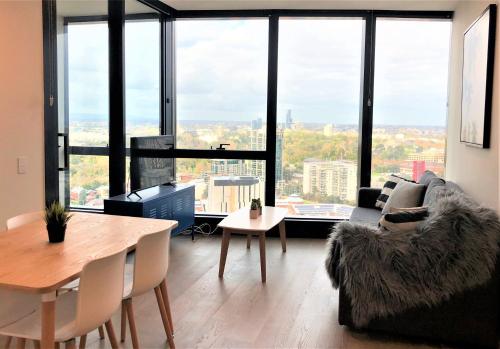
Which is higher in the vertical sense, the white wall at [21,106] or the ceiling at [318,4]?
the ceiling at [318,4]

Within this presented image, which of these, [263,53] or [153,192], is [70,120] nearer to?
[153,192]

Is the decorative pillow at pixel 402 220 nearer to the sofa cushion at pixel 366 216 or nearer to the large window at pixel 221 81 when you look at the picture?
the sofa cushion at pixel 366 216

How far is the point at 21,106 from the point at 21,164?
1.45 ft

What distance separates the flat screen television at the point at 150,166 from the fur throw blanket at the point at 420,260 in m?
2.38

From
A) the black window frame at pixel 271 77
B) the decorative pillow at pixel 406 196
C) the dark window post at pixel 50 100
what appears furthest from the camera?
the black window frame at pixel 271 77

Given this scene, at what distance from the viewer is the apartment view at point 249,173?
290 cm

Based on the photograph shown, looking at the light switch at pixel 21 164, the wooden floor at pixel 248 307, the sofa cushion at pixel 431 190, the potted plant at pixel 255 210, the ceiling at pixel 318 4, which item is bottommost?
the wooden floor at pixel 248 307

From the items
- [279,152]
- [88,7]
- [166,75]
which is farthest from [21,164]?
[279,152]

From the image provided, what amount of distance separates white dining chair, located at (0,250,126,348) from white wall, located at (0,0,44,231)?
5.51 ft

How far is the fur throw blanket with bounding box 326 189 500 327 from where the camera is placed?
296 cm

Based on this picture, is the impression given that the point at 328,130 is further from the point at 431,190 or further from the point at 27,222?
the point at 27,222

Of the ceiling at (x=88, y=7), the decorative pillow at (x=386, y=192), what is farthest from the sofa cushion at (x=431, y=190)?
the ceiling at (x=88, y=7)

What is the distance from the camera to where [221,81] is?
6.09 metres

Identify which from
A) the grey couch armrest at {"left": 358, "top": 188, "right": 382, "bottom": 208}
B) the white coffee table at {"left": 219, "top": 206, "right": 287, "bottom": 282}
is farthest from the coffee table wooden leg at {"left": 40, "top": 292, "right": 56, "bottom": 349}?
the grey couch armrest at {"left": 358, "top": 188, "right": 382, "bottom": 208}
